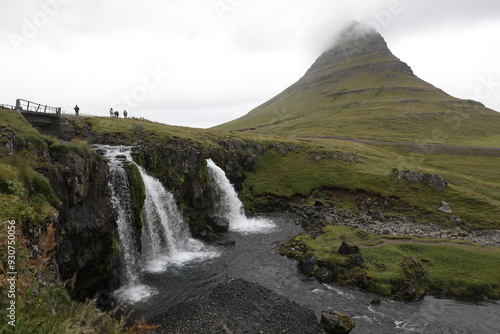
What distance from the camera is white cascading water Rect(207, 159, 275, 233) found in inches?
1879

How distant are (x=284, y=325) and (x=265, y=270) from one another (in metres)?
9.83

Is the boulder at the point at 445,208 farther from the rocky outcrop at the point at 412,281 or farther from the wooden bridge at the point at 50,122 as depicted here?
the wooden bridge at the point at 50,122

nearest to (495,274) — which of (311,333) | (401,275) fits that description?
(401,275)

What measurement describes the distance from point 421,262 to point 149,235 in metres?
33.6

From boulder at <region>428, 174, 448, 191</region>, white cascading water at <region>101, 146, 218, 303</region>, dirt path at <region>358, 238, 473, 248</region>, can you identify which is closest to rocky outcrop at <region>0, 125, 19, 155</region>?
white cascading water at <region>101, 146, 218, 303</region>

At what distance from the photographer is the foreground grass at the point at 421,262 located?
27594mm

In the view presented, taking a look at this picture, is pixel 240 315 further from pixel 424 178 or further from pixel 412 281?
pixel 424 178

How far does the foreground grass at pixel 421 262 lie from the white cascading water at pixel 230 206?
38.0 feet

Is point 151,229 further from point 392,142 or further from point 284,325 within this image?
point 392,142

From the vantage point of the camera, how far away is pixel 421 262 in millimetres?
31672

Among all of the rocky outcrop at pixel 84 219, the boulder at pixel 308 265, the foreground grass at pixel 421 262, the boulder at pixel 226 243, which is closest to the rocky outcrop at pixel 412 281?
the foreground grass at pixel 421 262

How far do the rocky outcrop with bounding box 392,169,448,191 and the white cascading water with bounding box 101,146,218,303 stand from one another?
46.2 m

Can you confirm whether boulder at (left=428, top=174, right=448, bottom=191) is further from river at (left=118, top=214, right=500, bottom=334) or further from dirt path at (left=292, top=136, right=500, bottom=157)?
dirt path at (left=292, top=136, right=500, bottom=157)

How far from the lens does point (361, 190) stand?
58719 millimetres
